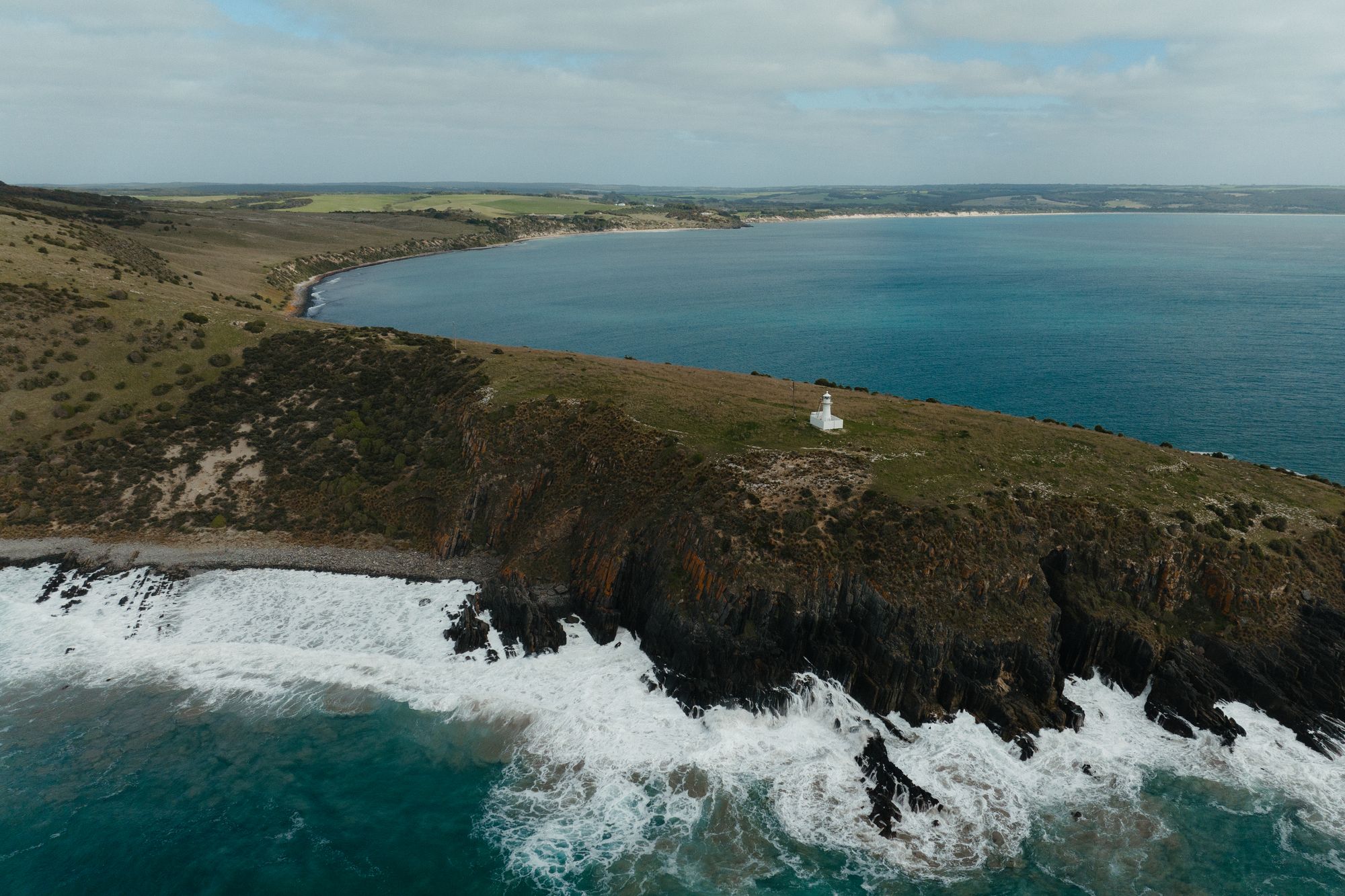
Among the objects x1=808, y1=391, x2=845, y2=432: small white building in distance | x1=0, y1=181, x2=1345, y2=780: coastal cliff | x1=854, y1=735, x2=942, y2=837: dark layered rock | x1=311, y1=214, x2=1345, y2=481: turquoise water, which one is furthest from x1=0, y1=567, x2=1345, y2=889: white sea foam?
x1=311, y1=214, x2=1345, y2=481: turquoise water

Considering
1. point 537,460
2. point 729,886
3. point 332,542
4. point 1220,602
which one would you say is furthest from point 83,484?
point 1220,602

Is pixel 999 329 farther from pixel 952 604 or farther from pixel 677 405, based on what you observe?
pixel 952 604

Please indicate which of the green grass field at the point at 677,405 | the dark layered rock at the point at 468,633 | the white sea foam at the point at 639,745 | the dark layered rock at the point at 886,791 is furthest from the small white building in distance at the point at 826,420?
the dark layered rock at the point at 468,633

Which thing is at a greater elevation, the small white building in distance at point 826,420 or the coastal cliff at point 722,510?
the small white building in distance at point 826,420

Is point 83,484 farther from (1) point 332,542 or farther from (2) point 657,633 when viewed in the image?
(2) point 657,633

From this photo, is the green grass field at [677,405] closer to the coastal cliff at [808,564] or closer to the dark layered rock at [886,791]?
the coastal cliff at [808,564]
